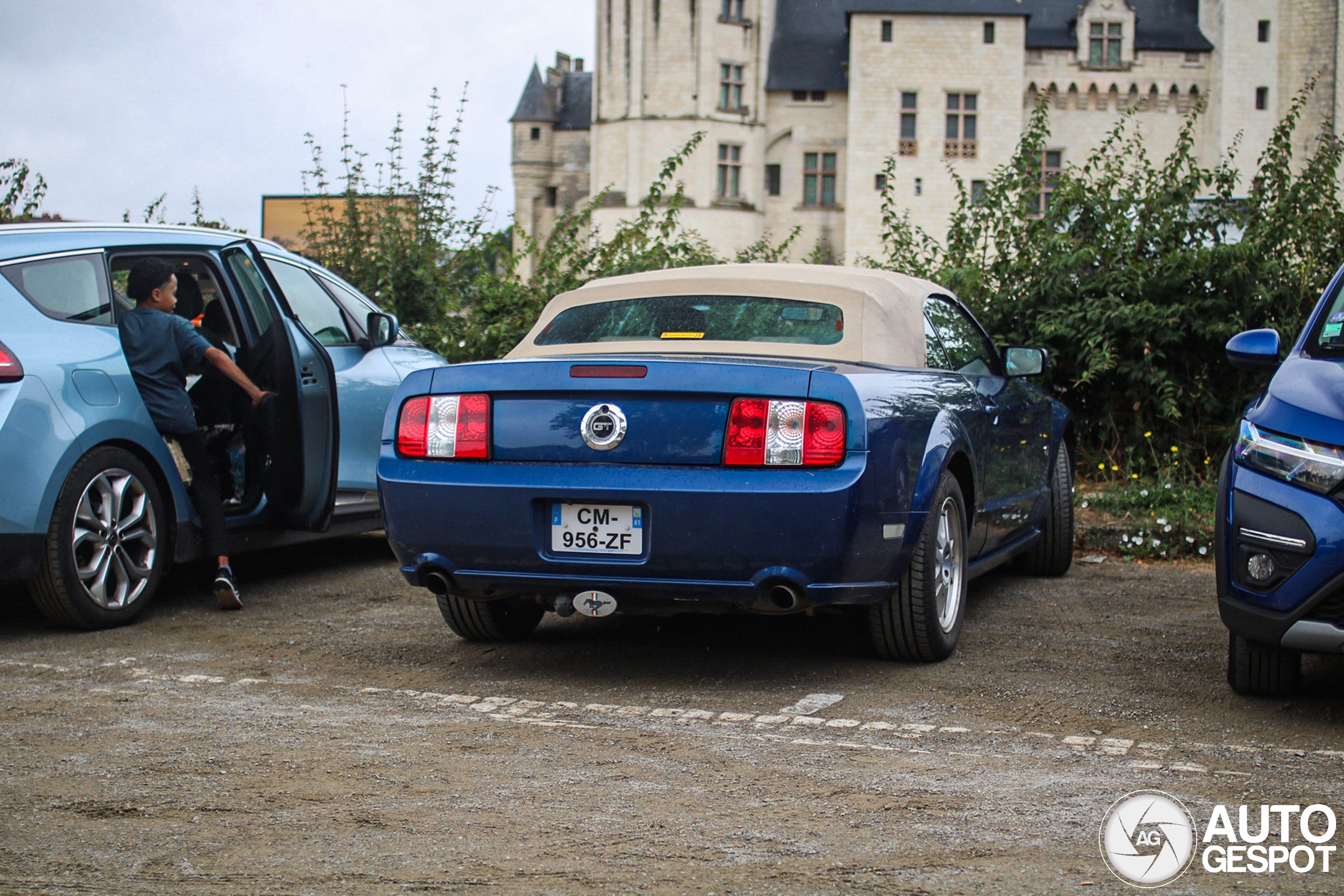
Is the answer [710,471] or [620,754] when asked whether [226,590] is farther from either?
[620,754]

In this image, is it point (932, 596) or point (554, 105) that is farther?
point (554, 105)

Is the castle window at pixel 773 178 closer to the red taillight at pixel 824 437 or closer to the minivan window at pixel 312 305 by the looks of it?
the minivan window at pixel 312 305

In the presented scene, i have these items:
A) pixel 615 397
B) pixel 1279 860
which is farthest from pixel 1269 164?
pixel 1279 860

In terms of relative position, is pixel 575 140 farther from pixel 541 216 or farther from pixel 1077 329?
pixel 1077 329

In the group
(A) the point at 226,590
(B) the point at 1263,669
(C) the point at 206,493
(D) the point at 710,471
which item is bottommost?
(A) the point at 226,590

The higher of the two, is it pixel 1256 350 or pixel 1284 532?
pixel 1256 350

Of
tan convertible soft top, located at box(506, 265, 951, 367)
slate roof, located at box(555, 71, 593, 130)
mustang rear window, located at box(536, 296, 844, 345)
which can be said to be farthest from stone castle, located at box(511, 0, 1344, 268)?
mustang rear window, located at box(536, 296, 844, 345)

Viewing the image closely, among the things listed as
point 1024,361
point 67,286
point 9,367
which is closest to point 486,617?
point 9,367

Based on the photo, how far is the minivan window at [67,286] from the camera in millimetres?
5895

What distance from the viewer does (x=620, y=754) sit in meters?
3.90

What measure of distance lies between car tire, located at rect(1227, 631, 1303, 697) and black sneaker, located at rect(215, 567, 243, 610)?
4.22 meters

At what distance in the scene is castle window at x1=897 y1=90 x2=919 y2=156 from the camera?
58.0 metres

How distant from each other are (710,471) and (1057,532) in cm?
351

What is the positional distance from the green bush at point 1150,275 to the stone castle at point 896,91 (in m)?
44.4
